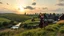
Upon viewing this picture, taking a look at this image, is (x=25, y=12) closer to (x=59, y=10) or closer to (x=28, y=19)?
(x=28, y=19)

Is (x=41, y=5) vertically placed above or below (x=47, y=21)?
above

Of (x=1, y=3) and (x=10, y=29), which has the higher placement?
(x=1, y=3)

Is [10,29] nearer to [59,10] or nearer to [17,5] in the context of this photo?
[17,5]

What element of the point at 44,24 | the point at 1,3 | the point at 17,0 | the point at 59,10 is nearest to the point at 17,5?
the point at 17,0

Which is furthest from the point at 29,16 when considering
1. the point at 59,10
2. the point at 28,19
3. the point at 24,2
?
the point at 59,10

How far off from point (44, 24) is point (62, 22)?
28 centimetres

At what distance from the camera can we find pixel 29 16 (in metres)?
2.34

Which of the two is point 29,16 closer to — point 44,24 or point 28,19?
point 28,19

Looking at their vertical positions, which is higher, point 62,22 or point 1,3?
point 1,3

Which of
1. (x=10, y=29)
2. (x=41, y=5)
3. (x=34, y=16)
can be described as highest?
(x=41, y=5)

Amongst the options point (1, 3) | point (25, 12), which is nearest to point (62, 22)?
point (25, 12)

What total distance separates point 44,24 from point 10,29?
52 cm

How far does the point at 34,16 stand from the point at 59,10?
16.0 inches

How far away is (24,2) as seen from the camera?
2379mm
